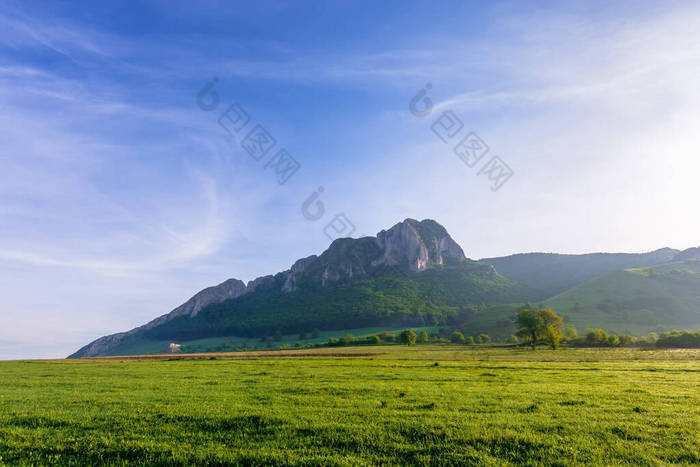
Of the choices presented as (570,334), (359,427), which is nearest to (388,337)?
(570,334)

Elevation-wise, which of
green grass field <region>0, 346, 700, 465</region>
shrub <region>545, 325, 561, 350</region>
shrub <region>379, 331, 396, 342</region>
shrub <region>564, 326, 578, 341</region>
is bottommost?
shrub <region>564, 326, 578, 341</region>

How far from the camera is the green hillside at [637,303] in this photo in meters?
146

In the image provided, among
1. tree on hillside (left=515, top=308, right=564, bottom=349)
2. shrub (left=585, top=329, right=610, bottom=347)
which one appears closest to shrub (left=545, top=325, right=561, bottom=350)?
tree on hillside (left=515, top=308, right=564, bottom=349)

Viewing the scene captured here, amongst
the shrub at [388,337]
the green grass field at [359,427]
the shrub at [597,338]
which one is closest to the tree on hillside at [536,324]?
the shrub at [597,338]

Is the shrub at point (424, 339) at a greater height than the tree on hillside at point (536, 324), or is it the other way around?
the tree on hillside at point (536, 324)

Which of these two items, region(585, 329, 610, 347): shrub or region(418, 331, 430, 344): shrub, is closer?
region(585, 329, 610, 347): shrub

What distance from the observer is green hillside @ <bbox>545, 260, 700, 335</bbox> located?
479 feet

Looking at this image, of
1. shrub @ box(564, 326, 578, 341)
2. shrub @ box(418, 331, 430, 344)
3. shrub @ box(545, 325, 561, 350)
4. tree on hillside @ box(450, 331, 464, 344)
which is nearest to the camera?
shrub @ box(545, 325, 561, 350)

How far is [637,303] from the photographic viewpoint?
541ft

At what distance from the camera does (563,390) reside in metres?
20.1

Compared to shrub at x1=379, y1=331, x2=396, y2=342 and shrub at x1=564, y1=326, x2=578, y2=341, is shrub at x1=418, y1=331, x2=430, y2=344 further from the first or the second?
shrub at x1=564, y1=326, x2=578, y2=341

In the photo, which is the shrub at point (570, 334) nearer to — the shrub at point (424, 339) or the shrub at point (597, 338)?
the shrub at point (597, 338)

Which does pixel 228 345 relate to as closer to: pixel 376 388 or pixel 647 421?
pixel 376 388

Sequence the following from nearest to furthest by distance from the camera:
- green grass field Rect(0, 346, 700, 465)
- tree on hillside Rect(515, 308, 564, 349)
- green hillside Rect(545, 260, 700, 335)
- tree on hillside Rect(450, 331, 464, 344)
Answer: green grass field Rect(0, 346, 700, 465) < tree on hillside Rect(515, 308, 564, 349) < tree on hillside Rect(450, 331, 464, 344) < green hillside Rect(545, 260, 700, 335)
